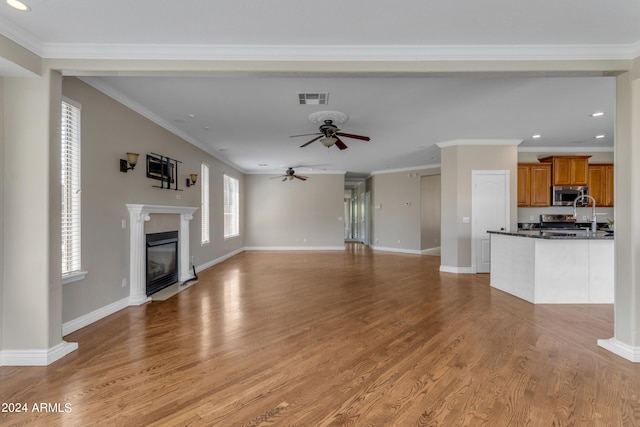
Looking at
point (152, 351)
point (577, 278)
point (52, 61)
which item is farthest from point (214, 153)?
point (577, 278)

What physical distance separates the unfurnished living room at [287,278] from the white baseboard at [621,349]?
0.02 meters

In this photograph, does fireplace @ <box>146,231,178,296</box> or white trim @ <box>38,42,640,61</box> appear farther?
fireplace @ <box>146,231,178,296</box>

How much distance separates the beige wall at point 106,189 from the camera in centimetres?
318

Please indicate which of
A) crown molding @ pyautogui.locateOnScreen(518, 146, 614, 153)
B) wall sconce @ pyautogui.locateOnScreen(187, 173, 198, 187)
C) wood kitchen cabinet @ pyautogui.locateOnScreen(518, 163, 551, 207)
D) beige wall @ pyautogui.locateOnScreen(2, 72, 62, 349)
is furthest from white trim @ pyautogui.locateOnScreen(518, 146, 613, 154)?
beige wall @ pyautogui.locateOnScreen(2, 72, 62, 349)

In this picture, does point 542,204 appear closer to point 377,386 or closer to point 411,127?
point 411,127

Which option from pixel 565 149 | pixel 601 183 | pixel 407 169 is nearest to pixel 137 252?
pixel 407 169

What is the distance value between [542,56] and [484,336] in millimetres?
2642

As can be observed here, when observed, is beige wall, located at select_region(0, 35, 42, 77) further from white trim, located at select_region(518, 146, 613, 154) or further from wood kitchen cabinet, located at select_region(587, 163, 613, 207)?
wood kitchen cabinet, located at select_region(587, 163, 613, 207)

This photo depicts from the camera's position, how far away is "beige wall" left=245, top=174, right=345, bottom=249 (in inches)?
394

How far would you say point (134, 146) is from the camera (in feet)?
13.2

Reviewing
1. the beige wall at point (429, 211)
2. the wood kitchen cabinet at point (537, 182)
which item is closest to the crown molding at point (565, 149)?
the wood kitchen cabinet at point (537, 182)

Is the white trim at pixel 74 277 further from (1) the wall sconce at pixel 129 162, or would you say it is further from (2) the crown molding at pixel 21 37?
(2) the crown molding at pixel 21 37

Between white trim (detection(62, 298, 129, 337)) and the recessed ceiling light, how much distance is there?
9.01 feet

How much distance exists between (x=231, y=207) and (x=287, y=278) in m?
4.10
